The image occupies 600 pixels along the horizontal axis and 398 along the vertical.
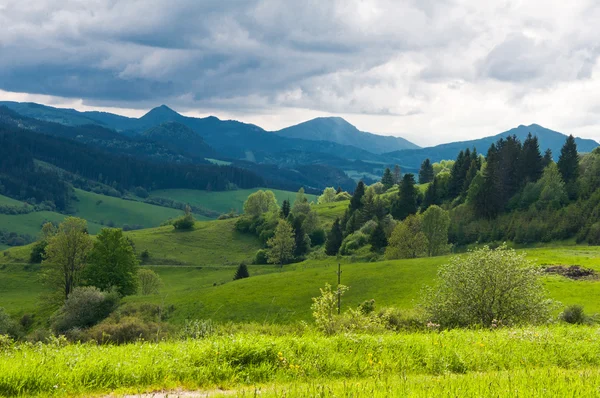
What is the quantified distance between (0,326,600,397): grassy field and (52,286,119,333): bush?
183 ft

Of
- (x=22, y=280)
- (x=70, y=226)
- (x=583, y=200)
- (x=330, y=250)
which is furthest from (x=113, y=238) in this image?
(x=583, y=200)

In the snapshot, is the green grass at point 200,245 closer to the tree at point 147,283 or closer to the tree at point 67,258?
the tree at point 147,283

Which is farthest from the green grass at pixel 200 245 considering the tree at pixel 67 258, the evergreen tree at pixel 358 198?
the tree at pixel 67 258

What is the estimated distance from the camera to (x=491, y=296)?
26297 mm

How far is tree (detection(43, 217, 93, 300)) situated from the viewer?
76812 mm

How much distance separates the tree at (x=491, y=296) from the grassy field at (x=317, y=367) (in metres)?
14.1

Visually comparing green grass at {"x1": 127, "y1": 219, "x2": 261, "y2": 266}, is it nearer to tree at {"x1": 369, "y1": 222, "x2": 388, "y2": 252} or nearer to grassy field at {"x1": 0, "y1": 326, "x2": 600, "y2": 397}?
tree at {"x1": 369, "y1": 222, "x2": 388, "y2": 252}

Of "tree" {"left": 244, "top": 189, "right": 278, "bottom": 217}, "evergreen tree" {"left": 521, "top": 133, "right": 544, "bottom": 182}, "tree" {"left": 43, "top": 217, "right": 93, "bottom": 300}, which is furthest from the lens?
"tree" {"left": 244, "top": 189, "right": 278, "bottom": 217}

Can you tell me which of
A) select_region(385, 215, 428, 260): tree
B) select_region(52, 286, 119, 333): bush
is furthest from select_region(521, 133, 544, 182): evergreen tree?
select_region(52, 286, 119, 333): bush

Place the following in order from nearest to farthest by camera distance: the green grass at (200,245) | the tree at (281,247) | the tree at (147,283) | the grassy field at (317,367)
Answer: the grassy field at (317,367) → the tree at (147,283) → the tree at (281,247) → the green grass at (200,245)

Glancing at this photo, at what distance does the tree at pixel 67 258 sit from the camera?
76812 millimetres

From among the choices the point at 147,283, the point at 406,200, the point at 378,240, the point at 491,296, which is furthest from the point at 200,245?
the point at 491,296

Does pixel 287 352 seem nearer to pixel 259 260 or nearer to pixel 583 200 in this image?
pixel 583 200

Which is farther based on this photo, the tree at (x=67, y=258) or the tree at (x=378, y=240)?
the tree at (x=378, y=240)
